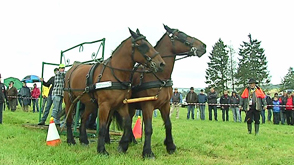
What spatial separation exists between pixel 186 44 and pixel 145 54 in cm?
122

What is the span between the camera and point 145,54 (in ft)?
20.0

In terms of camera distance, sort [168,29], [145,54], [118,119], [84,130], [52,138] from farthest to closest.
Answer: [118,119]
[84,130]
[52,138]
[168,29]
[145,54]

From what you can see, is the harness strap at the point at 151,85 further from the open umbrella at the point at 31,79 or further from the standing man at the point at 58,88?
the open umbrella at the point at 31,79

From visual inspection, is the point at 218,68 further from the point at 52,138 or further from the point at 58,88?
the point at 52,138

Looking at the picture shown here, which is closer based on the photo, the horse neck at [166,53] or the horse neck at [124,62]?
the horse neck at [124,62]

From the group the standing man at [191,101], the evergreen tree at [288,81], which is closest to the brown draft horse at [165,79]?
the standing man at [191,101]

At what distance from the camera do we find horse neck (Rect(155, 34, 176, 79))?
6752 millimetres

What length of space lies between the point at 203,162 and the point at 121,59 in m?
2.71

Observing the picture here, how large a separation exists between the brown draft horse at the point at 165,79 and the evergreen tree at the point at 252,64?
4167 cm

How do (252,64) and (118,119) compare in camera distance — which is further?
(252,64)

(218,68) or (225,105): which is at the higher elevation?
(218,68)

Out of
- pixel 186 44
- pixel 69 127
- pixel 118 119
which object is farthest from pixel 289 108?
pixel 69 127

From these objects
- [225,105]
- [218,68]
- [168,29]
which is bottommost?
[225,105]

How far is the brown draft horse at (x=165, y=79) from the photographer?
6480mm
